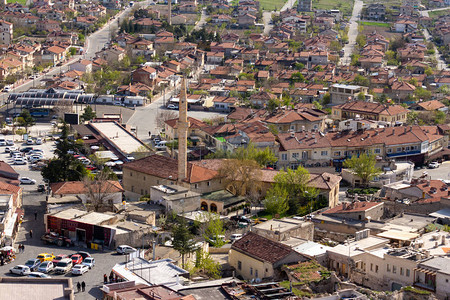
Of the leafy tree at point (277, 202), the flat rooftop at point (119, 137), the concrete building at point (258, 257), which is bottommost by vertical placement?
the flat rooftop at point (119, 137)

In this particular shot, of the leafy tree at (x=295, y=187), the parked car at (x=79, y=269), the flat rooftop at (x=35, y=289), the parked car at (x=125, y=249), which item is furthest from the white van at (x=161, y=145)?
the flat rooftop at (x=35, y=289)

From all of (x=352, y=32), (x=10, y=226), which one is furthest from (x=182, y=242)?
(x=352, y=32)

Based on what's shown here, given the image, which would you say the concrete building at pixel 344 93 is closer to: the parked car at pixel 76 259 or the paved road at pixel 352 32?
the paved road at pixel 352 32

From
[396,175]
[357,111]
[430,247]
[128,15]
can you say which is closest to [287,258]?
[430,247]

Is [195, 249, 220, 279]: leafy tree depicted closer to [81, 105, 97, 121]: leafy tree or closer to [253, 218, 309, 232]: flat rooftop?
[253, 218, 309, 232]: flat rooftop

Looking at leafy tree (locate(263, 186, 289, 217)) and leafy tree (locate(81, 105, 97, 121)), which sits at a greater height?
leafy tree (locate(263, 186, 289, 217))

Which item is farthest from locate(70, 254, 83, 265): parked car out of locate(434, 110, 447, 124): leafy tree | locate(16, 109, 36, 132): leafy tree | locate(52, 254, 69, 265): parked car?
locate(434, 110, 447, 124): leafy tree

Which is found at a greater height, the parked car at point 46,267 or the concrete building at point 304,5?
the concrete building at point 304,5
